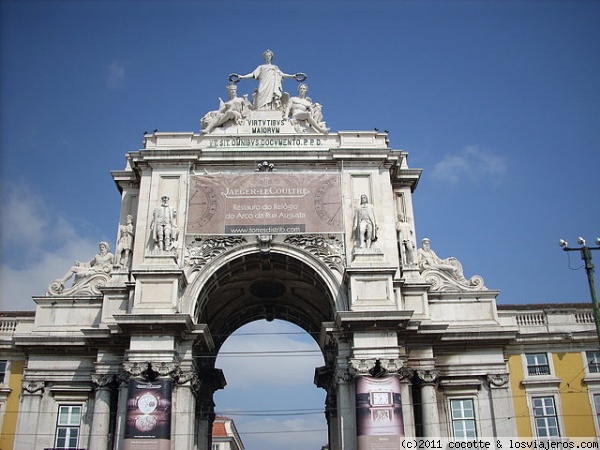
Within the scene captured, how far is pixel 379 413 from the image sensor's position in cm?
2572

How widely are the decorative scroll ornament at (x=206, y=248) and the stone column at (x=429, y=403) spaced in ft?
31.5

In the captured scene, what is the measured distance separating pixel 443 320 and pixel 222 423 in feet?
176

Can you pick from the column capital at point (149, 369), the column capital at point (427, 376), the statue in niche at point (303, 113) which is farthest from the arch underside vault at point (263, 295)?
the statue in niche at point (303, 113)

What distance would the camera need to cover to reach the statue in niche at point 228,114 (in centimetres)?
3372

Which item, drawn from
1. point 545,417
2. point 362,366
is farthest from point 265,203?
point 545,417

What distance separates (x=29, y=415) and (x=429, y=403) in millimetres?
16473

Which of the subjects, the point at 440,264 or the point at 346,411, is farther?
the point at 440,264

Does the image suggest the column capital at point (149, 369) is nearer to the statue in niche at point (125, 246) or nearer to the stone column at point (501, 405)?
the statue in niche at point (125, 246)

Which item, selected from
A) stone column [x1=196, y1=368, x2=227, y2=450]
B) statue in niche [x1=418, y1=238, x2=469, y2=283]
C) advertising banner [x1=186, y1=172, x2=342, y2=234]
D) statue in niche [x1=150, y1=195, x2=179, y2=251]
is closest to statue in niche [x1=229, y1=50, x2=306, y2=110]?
advertising banner [x1=186, y1=172, x2=342, y2=234]

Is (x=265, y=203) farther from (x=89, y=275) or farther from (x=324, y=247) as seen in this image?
(x=89, y=275)

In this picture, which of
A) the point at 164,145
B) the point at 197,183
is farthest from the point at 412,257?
the point at 164,145

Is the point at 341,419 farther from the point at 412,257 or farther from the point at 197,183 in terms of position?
the point at 197,183

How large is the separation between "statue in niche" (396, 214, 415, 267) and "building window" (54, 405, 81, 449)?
15.5 m

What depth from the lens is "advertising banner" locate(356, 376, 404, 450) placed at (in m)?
25.3
